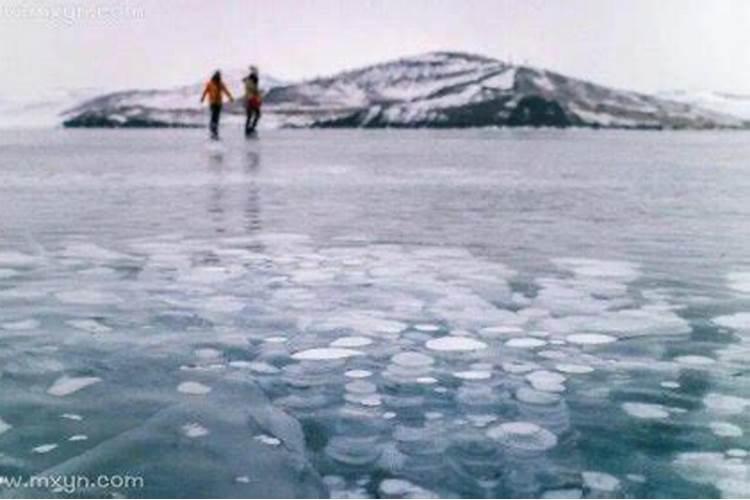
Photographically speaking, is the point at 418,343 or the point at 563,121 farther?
the point at 563,121

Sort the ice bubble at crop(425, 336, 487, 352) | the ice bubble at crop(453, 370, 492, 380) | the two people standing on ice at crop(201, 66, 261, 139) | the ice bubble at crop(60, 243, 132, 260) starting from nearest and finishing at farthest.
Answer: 1. the ice bubble at crop(453, 370, 492, 380)
2. the ice bubble at crop(425, 336, 487, 352)
3. the ice bubble at crop(60, 243, 132, 260)
4. the two people standing on ice at crop(201, 66, 261, 139)

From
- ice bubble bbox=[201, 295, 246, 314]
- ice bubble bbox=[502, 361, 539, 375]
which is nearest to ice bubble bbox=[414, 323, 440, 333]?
ice bubble bbox=[502, 361, 539, 375]

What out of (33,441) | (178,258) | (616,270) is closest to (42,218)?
(178,258)

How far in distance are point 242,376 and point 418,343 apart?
3.72 feet

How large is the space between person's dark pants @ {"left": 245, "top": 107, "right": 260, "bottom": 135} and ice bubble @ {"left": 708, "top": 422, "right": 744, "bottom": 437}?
22.9 m

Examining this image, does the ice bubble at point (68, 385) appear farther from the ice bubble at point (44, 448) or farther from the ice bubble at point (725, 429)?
the ice bubble at point (725, 429)

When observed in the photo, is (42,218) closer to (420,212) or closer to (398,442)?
(420,212)

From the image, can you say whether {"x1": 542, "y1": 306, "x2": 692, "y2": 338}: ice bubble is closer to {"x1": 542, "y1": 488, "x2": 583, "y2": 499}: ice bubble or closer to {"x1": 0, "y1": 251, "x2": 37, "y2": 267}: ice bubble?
{"x1": 542, "y1": 488, "x2": 583, "y2": 499}: ice bubble

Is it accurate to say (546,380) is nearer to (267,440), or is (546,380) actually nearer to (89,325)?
(267,440)

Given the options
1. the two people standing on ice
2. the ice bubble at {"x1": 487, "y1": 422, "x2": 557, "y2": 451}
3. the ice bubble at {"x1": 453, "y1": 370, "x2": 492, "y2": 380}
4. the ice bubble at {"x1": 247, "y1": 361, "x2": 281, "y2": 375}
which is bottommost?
the ice bubble at {"x1": 247, "y1": 361, "x2": 281, "y2": 375}

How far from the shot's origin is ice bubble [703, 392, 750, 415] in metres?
4.06

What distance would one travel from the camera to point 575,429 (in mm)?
3820

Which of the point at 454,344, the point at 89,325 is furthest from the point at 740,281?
the point at 89,325

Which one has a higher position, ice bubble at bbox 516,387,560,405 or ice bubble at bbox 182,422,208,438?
ice bubble at bbox 516,387,560,405
